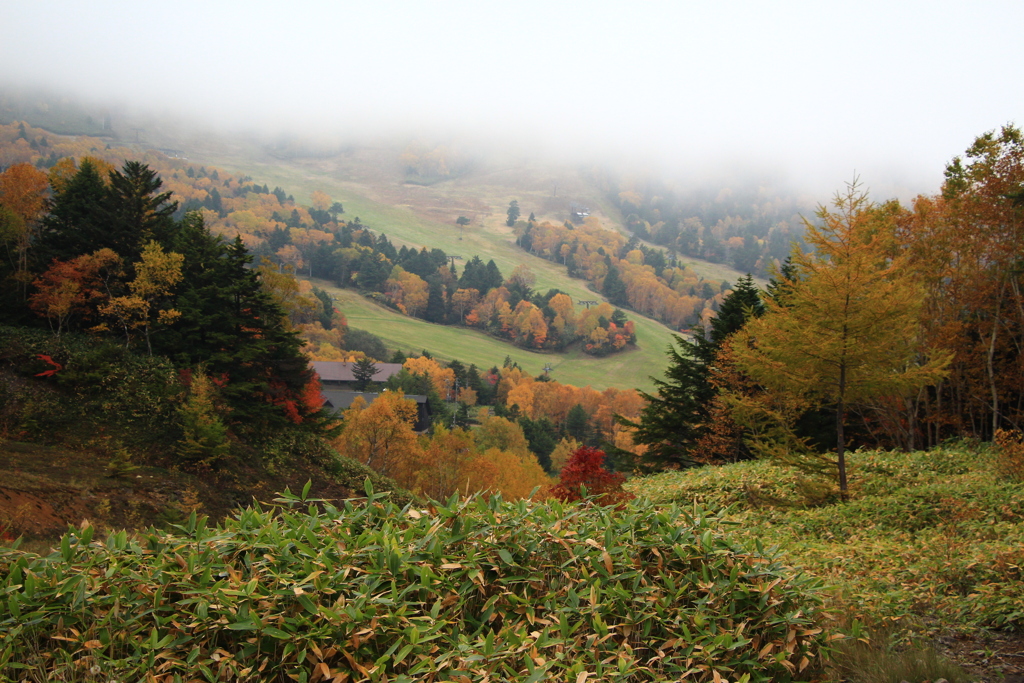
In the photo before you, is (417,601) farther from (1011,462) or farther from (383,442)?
(383,442)

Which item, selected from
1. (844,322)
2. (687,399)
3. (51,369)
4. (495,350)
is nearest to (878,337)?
(844,322)

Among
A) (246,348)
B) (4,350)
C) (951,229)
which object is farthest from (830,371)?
(4,350)

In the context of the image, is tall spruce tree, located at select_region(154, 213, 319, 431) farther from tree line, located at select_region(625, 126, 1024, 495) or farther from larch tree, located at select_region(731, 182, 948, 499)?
larch tree, located at select_region(731, 182, 948, 499)

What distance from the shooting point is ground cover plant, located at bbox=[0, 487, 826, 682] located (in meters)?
2.52

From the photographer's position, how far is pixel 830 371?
12078 mm

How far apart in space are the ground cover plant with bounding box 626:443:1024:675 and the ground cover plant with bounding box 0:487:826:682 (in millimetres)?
678

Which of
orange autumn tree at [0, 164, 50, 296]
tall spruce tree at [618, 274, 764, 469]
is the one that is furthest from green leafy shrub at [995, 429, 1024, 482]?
orange autumn tree at [0, 164, 50, 296]

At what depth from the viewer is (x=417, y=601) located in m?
2.81

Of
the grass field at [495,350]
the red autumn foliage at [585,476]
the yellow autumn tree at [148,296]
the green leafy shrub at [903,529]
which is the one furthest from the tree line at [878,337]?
Result: the grass field at [495,350]

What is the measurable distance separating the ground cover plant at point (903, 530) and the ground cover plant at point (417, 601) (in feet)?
2.22

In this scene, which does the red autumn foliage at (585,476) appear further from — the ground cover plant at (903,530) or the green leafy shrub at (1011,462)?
the green leafy shrub at (1011,462)

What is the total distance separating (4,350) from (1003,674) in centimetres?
2807

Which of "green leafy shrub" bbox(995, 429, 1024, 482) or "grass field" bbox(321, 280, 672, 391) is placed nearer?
"green leafy shrub" bbox(995, 429, 1024, 482)

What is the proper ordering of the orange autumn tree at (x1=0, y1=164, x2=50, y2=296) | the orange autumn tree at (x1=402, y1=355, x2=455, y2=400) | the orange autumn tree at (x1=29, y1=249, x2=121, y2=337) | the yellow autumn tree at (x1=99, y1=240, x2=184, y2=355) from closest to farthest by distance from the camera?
1. the orange autumn tree at (x1=29, y1=249, x2=121, y2=337)
2. the orange autumn tree at (x1=0, y1=164, x2=50, y2=296)
3. the yellow autumn tree at (x1=99, y1=240, x2=184, y2=355)
4. the orange autumn tree at (x1=402, y1=355, x2=455, y2=400)
